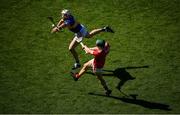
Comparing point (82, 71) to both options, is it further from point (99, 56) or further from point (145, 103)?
point (145, 103)

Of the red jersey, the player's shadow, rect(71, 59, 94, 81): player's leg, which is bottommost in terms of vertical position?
the player's shadow

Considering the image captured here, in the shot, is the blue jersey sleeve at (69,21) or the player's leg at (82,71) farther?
the blue jersey sleeve at (69,21)

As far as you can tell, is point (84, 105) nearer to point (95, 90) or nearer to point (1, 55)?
point (95, 90)

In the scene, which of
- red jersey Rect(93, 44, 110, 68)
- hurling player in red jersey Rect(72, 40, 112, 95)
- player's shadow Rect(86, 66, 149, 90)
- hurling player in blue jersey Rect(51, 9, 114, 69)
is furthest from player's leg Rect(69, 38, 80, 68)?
red jersey Rect(93, 44, 110, 68)

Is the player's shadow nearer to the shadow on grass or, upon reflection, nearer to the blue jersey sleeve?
the shadow on grass

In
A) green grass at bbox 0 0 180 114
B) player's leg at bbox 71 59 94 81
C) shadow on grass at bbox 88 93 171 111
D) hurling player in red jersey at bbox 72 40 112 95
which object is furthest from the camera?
player's leg at bbox 71 59 94 81

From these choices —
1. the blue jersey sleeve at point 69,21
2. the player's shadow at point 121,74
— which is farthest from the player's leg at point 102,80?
the blue jersey sleeve at point 69,21

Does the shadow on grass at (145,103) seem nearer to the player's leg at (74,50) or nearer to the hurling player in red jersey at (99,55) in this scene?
the hurling player in red jersey at (99,55)

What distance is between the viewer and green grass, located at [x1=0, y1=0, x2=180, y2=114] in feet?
36.6

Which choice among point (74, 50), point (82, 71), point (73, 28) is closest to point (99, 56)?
point (82, 71)

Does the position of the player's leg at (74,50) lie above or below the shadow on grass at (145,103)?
above

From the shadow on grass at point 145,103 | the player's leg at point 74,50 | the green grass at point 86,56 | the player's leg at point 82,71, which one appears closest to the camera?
the shadow on grass at point 145,103

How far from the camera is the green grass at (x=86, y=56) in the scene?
1116cm

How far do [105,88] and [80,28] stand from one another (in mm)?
2766
